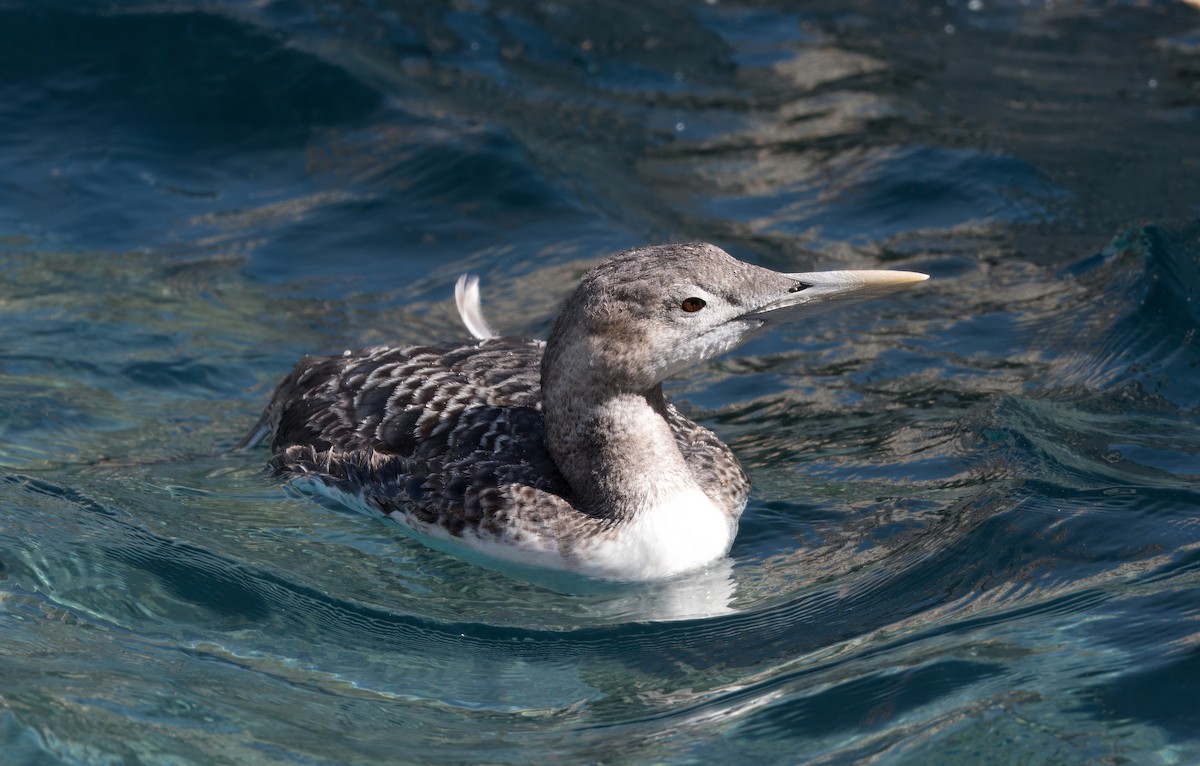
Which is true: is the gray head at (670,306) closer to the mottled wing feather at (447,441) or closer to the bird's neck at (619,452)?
the bird's neck at (619,452)

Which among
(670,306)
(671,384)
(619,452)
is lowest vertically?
(671,384)

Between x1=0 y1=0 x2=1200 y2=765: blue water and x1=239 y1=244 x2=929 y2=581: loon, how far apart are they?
205 mm

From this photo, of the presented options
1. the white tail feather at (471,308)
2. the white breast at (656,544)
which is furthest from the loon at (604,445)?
the white tail feather at (471,308)

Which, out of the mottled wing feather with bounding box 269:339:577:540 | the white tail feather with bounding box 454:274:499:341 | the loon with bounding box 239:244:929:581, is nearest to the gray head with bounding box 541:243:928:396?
the loon with bounding box 239:244:929:581

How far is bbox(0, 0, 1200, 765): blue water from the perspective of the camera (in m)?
4.67

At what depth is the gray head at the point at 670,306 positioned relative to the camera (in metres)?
5.54

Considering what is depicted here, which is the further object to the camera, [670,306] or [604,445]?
[604,445]

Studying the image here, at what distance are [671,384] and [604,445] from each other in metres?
2.19

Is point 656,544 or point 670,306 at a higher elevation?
point 670,306

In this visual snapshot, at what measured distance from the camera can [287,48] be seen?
11109 mm

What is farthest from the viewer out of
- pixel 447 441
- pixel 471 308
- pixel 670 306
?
pixel 471 308

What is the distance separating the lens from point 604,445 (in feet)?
18.8

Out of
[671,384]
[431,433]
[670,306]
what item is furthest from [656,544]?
[671,384]

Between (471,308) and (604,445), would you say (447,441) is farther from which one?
(471,308)
